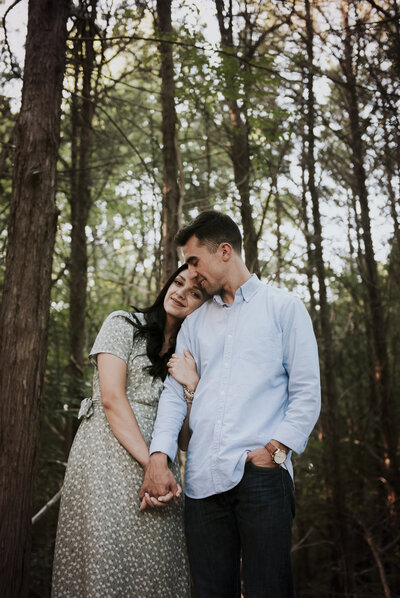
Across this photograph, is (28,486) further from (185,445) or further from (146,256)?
(146,256)

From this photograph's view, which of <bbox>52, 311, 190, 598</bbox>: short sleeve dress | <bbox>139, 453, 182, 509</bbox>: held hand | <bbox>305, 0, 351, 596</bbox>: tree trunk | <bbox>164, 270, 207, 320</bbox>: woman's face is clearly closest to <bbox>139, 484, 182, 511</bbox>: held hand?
<bbox>139, 453, 182, 509</bbox>: held hand

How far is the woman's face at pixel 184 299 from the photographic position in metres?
2.79

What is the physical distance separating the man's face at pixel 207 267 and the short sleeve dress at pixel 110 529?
523 millimetres

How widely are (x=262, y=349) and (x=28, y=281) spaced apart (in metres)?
1.62

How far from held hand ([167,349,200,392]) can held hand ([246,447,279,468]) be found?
0.44m

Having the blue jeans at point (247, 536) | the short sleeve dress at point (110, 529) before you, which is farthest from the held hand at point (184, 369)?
the blue jeans at point (247, 536)

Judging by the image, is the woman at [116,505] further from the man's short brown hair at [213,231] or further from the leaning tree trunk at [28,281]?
the leaning tree trunk at [28,281]

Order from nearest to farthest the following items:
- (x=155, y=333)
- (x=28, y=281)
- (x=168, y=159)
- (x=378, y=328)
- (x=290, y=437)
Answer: (x=290, y=437)
(x=155, y=333)
(x=28, y=281)
(x=168, y=159)
(x=378, y=328)

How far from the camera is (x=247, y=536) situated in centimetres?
215

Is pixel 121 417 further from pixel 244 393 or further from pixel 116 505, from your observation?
pixel 244 393

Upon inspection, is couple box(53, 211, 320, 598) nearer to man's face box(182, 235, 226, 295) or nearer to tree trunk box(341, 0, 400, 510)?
man's face box(182, 235, 226, 295)

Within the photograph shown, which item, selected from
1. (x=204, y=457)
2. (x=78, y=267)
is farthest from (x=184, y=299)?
(x=78, y=267)

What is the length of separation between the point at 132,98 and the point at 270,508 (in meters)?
10.2

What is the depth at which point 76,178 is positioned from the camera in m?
7.73
